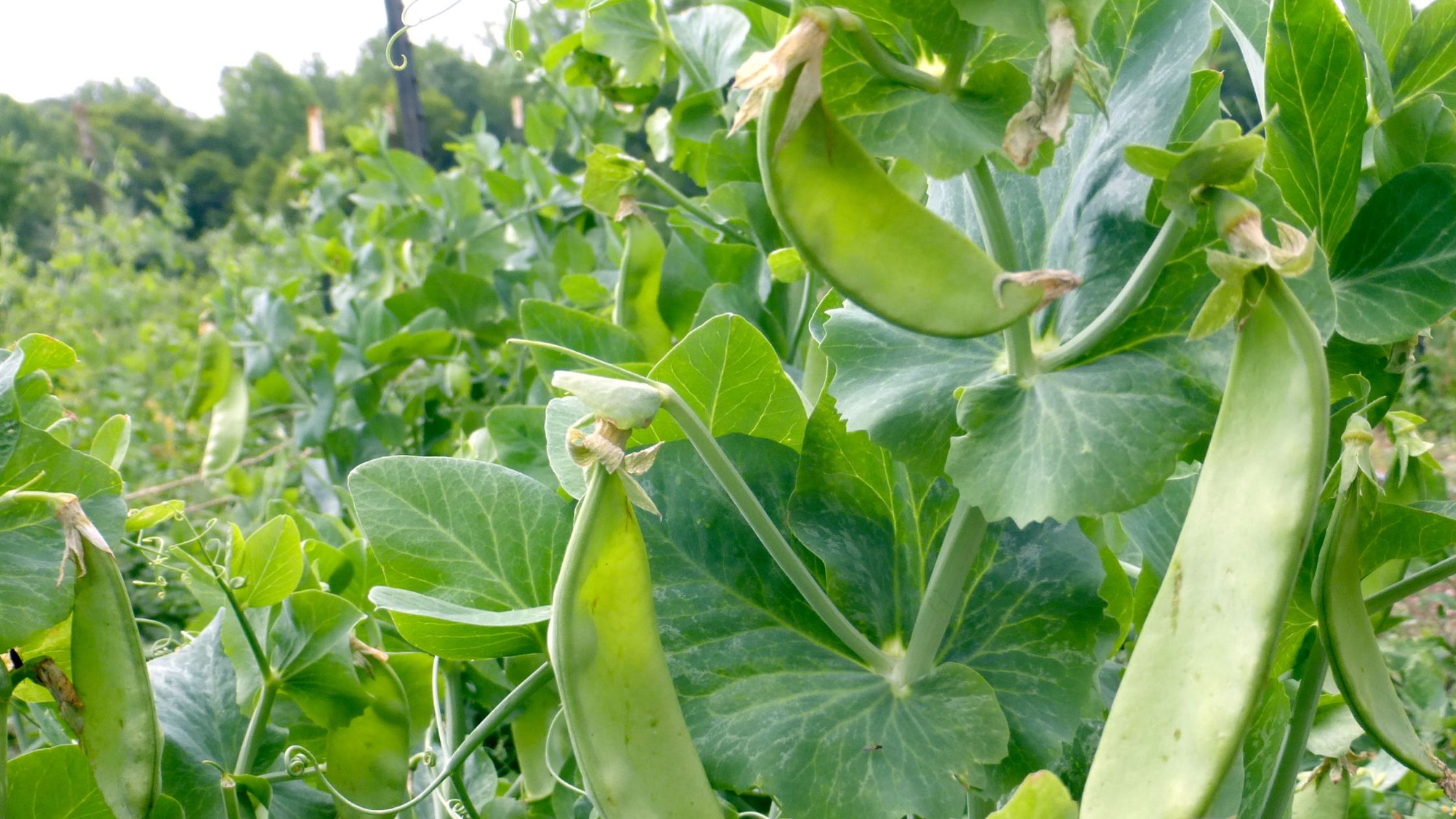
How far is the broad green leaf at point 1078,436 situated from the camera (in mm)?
384

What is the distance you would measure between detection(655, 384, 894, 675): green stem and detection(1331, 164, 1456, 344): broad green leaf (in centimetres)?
27

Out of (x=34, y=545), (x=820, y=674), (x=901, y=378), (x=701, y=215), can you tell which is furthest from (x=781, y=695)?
(x=701, y=215)

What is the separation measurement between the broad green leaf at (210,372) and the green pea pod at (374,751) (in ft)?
3.75

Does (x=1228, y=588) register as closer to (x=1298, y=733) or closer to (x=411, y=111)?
(x=1298, y=733)

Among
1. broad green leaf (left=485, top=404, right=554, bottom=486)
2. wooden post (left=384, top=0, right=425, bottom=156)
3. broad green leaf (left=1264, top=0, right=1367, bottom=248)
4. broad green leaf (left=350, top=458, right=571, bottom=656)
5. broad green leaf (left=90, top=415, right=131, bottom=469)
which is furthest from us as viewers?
wooden post (left=384, top=0, right=425, bottom=156)

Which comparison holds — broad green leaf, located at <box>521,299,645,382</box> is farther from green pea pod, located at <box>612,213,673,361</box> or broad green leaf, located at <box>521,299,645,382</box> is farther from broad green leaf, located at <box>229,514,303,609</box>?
broad green leaf, located at <box>229,514,303,609</box>

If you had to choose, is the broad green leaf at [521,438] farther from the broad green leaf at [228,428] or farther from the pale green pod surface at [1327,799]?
the broad green leaf at [228,428]

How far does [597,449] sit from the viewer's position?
0.37m

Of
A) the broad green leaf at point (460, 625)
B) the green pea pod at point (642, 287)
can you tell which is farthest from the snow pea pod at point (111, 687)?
the green pea pod at point (642, 287)

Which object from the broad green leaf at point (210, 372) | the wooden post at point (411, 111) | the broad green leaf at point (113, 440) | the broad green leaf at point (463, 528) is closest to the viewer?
the broad green leaf at point (463, 528)

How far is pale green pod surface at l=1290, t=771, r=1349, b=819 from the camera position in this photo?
2.07ft

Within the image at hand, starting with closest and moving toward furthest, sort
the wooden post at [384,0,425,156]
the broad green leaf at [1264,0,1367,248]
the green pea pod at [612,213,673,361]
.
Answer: the broad green leaf at [1264,0,1367,248] < the green pea pod at [612,213,673,361] < the wooden post at [384,0,425,156]

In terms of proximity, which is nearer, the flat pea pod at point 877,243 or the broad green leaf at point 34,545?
the flat pea pod at point 877,243

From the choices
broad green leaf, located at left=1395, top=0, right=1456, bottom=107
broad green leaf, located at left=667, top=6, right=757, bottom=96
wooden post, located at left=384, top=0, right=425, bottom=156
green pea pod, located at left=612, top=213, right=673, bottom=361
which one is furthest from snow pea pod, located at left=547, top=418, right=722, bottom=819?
wooden post, located at left=384, top=0, right=425, bottom=156
